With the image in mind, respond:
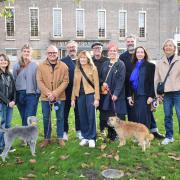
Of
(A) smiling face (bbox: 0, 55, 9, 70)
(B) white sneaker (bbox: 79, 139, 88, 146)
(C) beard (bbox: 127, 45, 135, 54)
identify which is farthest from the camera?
(C) beard (bbox: 127, 45, 135, 54)

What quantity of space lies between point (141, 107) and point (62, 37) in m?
38.1

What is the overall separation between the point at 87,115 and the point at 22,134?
155 cm

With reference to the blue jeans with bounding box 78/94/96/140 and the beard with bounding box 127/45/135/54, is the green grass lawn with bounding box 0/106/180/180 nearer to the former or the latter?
the blue jeans with bounding box 78/94/96/140

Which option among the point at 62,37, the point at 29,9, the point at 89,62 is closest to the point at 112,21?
the point at 62,37

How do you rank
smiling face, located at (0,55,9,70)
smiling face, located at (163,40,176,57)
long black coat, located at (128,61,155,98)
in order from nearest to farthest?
smiling face, located at (0,55,9,70)
smiling face, located at (163,40,176,57)
long black coat, located at (128,61,155,98)

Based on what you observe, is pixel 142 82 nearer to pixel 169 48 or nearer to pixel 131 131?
pixel 169 48

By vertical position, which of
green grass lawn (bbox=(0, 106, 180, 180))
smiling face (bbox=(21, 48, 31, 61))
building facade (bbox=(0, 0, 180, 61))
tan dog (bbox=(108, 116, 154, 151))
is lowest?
green grass lawn (bbox=(0, 106, 180, 180))

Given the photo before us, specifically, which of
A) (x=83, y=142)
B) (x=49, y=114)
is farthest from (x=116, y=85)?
(x=49, y=114)

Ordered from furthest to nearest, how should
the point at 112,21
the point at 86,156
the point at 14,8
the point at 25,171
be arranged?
the point at 112,21 → the point at 14,8 → the point at 86,156 → the point at 25,171

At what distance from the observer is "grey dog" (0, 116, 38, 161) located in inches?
271

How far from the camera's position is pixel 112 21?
47.5 meters

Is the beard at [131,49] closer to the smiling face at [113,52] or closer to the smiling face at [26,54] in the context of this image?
the smiling face at [113,52]

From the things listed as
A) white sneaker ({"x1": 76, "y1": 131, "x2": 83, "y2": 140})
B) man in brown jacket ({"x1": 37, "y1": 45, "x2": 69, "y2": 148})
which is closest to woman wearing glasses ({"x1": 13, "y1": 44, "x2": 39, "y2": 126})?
man in brown jacket ({"x1": 37, "y1": 45, "x2": 69, "y2": 148})

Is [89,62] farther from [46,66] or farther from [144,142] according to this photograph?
[144,142]
